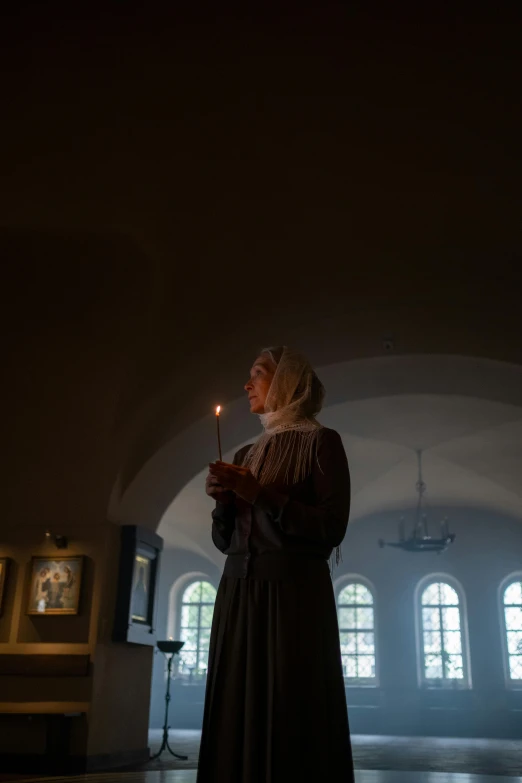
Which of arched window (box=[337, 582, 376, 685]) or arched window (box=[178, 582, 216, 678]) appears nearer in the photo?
arched window (box=[337, 582, 376, 685])

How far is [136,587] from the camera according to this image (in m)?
7.06

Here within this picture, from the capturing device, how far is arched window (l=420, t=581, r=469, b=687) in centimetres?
1452

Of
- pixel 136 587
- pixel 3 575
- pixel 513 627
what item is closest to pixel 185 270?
pixel 136 587

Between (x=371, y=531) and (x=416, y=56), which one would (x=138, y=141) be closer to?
(x=416, y=56)

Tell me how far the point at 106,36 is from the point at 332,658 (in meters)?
3.78

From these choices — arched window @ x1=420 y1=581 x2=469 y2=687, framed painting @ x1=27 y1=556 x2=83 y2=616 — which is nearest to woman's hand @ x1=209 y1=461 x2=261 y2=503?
framed painting @ x1=27 y1=556 x2=83 y2=616

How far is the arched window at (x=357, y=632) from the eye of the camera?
14828 millimetres

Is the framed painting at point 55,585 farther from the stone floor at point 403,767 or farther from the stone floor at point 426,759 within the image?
the stone floor at point 426,759

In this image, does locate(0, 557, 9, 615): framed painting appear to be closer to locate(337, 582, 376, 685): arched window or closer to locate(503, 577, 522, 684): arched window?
locate(337, 582, 376, 685): arched window

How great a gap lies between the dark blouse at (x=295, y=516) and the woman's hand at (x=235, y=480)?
25mm

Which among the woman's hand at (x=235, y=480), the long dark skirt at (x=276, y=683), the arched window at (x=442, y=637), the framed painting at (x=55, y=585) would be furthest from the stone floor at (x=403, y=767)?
the arched window at (x=442, y=637)

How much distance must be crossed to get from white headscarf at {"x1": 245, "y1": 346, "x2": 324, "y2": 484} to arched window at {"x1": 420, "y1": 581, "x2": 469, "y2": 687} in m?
13.6

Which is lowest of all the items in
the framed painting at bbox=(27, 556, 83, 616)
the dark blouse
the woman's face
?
the dark blouse

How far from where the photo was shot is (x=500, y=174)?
209 inches
